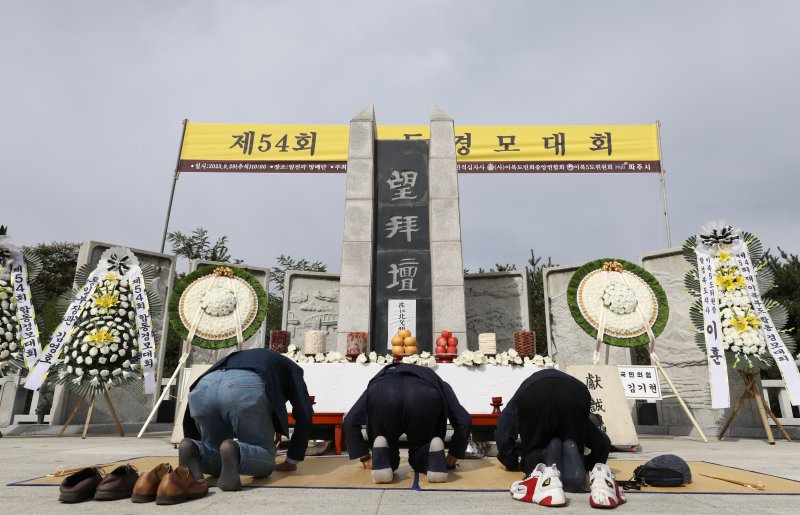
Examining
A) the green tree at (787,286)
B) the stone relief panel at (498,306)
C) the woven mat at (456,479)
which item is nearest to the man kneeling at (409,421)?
the woven mat at (456,479)

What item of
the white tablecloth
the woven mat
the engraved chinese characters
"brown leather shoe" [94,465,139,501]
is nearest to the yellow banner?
the engraved chinese characters

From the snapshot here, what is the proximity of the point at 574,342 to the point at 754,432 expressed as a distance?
3.73 m

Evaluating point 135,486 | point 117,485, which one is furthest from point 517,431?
point 117,485

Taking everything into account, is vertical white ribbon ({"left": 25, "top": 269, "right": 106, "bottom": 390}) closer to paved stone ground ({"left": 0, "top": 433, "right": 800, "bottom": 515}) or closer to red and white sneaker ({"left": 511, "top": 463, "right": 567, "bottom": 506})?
paved stone ground ({"left": 0, "top": 433, "right": 800, "bottom": 515})

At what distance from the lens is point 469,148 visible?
55.1 ft

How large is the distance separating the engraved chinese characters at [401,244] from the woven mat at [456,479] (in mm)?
5181

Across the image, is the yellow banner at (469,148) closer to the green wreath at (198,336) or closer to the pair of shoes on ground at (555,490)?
the green wreath at (198,336)

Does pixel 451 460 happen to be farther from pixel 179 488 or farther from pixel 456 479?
pixel 179 488

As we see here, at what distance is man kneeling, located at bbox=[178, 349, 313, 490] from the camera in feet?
10.4

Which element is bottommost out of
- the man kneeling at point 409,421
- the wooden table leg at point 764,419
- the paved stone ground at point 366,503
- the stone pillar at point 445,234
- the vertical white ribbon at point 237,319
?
the wooden table leg at point 764,419

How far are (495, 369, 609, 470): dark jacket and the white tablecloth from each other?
6.71ft

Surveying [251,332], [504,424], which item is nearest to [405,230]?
[251,332]

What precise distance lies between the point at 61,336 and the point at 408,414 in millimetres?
7895

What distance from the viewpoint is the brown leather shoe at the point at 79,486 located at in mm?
2789
